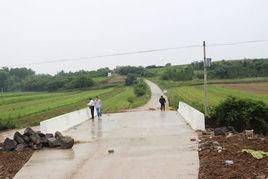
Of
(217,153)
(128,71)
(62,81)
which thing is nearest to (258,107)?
(217,153)

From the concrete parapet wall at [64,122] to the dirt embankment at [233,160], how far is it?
26.8ft

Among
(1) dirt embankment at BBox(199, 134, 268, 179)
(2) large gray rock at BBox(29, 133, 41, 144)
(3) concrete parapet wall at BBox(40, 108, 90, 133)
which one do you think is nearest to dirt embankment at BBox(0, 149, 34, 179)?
(2) large gray rock at BBox(29, 133, 41, 144)

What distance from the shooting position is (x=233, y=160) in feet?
45.5

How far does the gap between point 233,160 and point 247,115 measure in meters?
12.8

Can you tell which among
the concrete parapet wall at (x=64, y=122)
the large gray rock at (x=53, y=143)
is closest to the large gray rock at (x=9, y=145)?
the large gray rock at (x=53, y=143)

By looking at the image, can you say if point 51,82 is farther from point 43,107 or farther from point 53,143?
point 53,143

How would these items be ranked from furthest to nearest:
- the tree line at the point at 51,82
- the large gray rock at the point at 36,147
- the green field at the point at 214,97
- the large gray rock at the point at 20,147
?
the tree line at the point at 51,82 → the green field at the point at 214,97 → the large gray rock at the point at 36,147 → the large gray rock at the point at 20,147

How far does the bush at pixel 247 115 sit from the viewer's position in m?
26.2

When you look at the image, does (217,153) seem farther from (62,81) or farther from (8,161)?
(62,81)

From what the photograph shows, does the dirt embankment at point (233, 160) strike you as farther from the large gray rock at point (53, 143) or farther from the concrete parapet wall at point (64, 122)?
the concrete parapet wall at point (64, 122)

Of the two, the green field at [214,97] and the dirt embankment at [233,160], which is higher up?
the dirt embankment at [233,160]

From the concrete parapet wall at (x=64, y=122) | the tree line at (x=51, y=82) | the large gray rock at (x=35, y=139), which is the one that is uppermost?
the large gray rock at (x=35, y=139)

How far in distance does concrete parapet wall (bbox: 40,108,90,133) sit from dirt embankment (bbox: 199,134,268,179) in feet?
26.8

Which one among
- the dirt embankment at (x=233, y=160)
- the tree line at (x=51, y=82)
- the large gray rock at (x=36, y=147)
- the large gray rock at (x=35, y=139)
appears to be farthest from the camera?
the tree line at (x=51, y=82)
